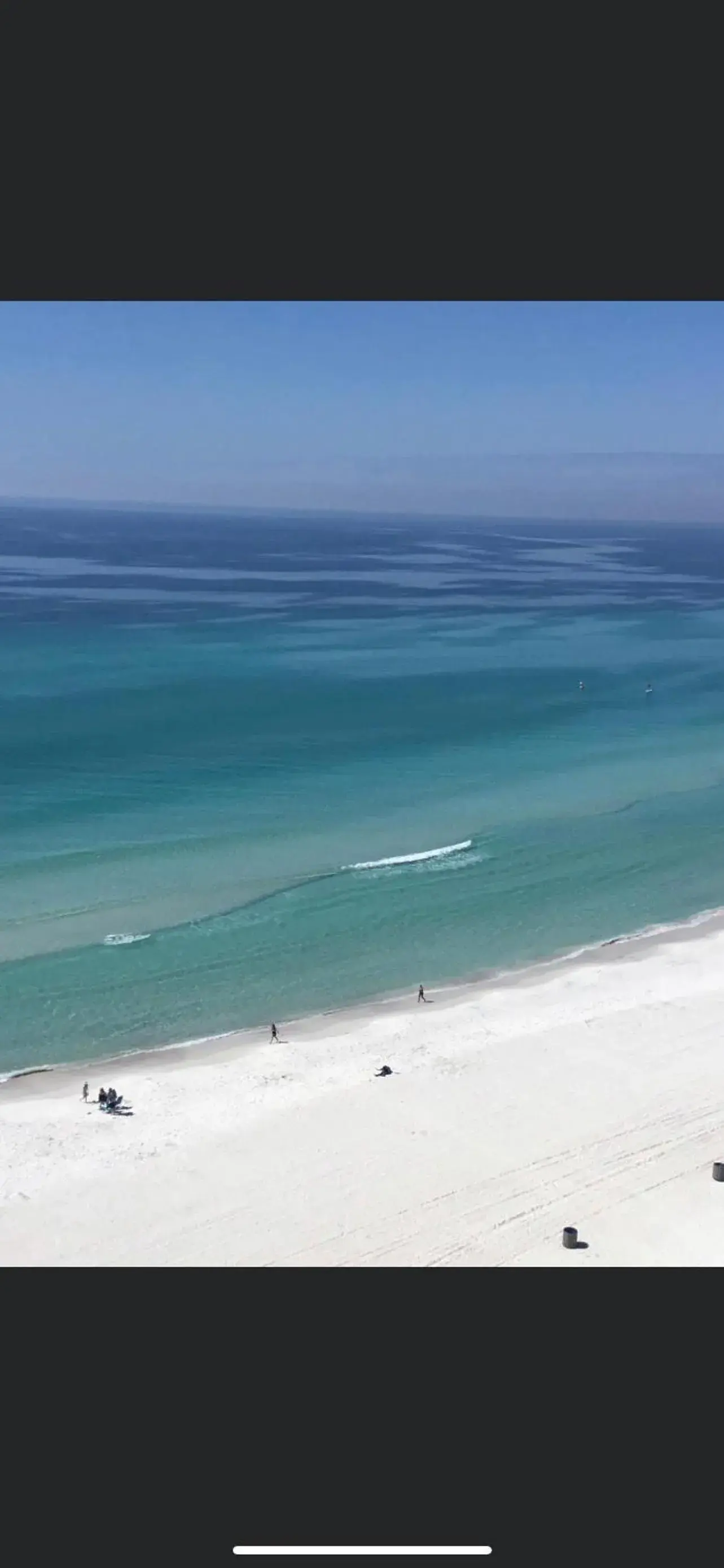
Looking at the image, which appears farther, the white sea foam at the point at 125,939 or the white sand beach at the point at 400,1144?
the white sea foam at the point at 125,939

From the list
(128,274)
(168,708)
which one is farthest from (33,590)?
(128,274)

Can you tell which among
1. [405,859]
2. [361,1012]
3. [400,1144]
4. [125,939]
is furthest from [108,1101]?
[405,859]

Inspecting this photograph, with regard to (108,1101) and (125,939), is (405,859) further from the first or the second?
(108,1101)

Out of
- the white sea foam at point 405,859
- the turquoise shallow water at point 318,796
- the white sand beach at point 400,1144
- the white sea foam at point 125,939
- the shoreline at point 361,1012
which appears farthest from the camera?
the white sea foam at point 405,859

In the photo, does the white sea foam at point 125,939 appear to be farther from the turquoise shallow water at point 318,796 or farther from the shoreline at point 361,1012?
the shoreline at point 361,1012

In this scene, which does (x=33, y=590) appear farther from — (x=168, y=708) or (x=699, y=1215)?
(x=699, y=1215)

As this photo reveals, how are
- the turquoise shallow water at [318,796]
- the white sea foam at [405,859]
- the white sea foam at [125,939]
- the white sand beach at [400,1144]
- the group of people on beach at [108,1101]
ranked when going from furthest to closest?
the white sea foam at [405,859]
the white sea foam at [125,939]
the turquoise shallow water at [318,796]
the group of people on beach at [108,1101]
the white sand beach at [400,1144]

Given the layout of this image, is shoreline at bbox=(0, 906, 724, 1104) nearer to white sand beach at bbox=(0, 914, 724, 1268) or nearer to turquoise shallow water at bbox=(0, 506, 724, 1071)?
white sand beach at bbox=(0, 914, 724, 1268)

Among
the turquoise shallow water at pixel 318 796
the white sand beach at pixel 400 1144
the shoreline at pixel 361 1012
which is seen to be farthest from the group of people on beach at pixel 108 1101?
the turquoise shallow water at pixel 318 796

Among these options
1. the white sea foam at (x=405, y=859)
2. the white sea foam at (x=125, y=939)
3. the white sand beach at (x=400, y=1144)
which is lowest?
the white sand beach at (x=400, y=1144)
